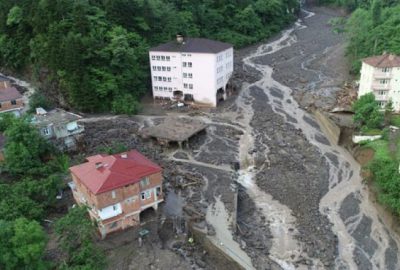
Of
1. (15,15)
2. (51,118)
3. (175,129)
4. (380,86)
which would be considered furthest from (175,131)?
(15,15)

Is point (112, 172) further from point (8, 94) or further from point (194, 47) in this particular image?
point (194, 47)

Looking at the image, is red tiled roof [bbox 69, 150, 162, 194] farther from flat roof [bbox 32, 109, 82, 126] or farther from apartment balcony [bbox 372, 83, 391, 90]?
apartment balcony [bbox 372, 83, 391, 90]

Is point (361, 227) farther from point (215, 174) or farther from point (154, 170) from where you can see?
point (154, 170)

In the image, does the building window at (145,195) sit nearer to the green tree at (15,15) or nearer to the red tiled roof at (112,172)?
the red tiled roof at (112,172)

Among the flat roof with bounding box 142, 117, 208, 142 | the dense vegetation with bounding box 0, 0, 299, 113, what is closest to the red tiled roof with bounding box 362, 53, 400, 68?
the flat roof with bounding box 142, 117, 208, 142

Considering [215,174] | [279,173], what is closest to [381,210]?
[279,173]
